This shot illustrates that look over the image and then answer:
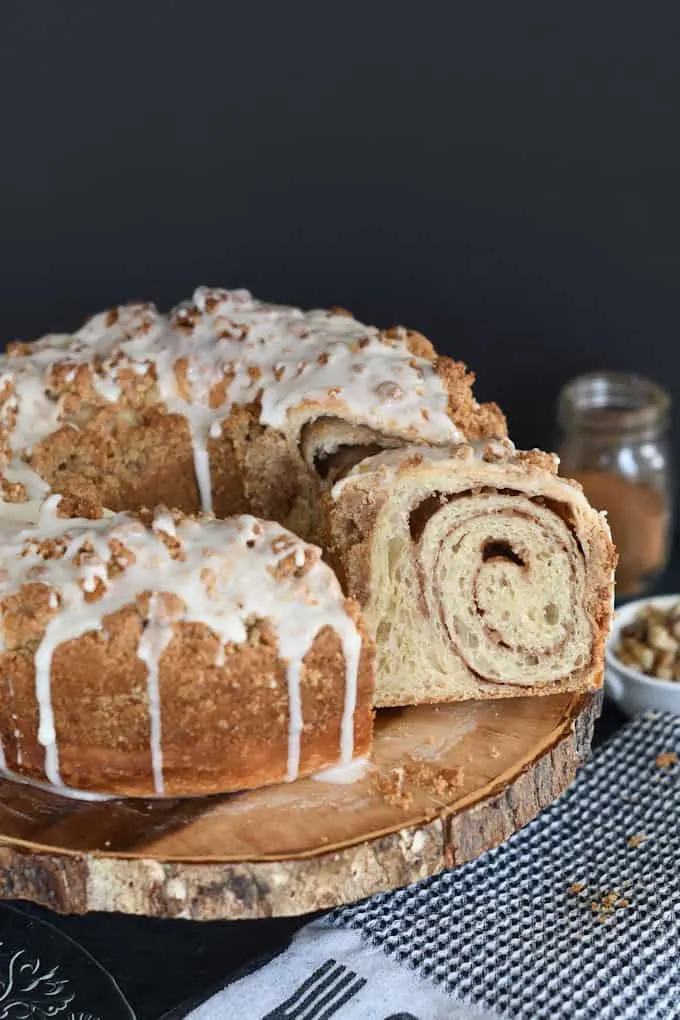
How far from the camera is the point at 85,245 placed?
3863 millimetres

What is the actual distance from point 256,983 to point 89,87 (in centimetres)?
230

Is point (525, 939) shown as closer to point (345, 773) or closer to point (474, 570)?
point (345, 773)

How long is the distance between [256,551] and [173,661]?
0.23 meters

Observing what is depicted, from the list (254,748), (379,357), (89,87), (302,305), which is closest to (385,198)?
(302,305)

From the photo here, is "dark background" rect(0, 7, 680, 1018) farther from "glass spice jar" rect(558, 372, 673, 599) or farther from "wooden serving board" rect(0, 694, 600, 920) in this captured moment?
"wooden serving board" rect(0, 694, 600, 920)

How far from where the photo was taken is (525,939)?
2.43m

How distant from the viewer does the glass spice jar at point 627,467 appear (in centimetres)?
365

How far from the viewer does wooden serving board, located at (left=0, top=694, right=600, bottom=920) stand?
2225 mm

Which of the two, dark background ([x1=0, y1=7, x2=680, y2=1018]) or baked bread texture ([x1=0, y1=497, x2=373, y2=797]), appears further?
dark background ([x1=0, y1=7, x2=680, y2=1018])

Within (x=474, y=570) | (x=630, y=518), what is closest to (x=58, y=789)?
(x=474, y=570)

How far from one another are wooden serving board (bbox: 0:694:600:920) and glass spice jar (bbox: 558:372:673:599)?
1247 millimetres

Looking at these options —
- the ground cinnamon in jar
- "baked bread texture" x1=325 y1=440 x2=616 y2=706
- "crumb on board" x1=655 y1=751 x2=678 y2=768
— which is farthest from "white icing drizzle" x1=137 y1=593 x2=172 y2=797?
the ground cinnamon in jar

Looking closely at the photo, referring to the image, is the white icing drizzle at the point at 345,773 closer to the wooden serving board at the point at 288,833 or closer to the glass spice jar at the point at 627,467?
the wooden serving board at the point at 288,833

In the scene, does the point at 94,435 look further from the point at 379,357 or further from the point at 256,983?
the point at 256,983
